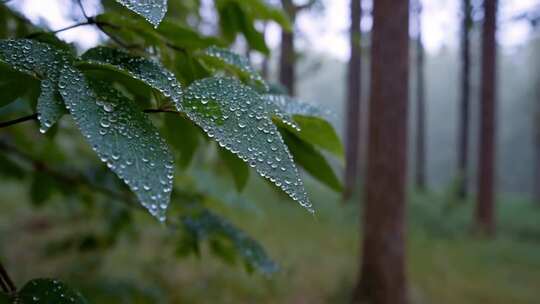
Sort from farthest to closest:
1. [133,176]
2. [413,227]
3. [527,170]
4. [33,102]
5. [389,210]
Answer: [527,170] → [413,227] → [389,210] → [33,102] → [133,176]

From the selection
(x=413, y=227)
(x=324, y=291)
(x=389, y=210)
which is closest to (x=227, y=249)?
(x=389, y=210)

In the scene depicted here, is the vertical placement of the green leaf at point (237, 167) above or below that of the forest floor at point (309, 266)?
above

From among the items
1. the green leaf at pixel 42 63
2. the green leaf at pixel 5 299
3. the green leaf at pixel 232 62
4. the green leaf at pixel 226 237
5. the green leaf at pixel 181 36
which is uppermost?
the green leaf at pixel 181 36

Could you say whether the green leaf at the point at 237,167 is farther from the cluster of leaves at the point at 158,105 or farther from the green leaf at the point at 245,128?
the green leaf at the point at 245,128

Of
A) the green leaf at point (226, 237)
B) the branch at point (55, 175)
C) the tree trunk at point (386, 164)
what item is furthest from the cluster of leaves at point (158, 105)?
the tree trunk at point (386, 164)

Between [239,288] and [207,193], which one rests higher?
[207,193]

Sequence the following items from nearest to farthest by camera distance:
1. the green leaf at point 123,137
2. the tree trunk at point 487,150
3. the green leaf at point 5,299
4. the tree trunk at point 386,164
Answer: the green leaf at point 123,137 → the green leaf at point 5,299 → the tree trunk at point 386,164 → the tree trunk at point 487,150

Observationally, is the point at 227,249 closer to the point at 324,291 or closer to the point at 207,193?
the point at 207,193
